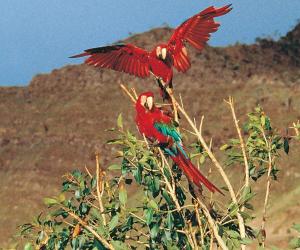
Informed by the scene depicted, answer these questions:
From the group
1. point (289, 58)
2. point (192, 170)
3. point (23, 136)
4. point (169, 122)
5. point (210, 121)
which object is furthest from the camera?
point (289, 58)

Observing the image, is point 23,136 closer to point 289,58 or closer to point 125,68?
point 289,58

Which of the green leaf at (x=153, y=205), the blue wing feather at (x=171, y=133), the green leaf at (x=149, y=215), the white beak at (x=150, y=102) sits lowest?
the green leaf at (x=149, y=215)

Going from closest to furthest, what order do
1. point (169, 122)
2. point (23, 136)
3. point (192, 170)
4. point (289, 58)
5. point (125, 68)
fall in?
point (192, 170) < point (169, 122) < point (125, 68) < point (23, 136) < point (289, 58)

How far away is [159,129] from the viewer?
19.2 ft

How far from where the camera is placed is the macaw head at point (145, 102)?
5.81 m

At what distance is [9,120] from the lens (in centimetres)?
4147

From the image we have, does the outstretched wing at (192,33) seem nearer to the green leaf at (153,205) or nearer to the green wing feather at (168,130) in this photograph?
the green wing feather at (168,130)

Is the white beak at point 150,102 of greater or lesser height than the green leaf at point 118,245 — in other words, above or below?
above

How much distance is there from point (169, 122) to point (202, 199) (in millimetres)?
763

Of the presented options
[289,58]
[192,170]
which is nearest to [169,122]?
[192,170]

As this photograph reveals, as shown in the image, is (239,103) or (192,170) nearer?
(192,170)

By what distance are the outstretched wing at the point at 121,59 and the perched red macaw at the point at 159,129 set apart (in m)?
0.63

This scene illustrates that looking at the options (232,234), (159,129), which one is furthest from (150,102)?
(232,234)

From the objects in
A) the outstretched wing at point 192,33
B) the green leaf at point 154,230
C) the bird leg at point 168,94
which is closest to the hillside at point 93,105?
the outstretched wing at point 192,33
